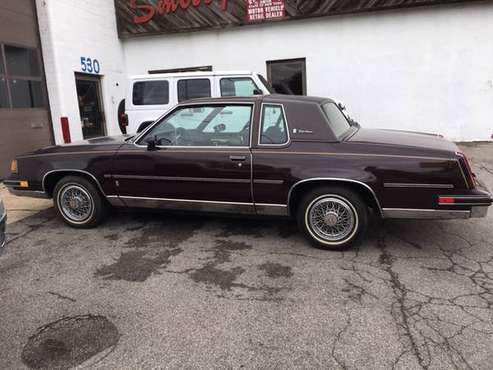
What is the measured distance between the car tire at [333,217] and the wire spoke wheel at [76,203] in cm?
257

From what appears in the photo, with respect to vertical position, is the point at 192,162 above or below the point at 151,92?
below

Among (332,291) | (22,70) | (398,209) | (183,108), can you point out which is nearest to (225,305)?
(332,291)

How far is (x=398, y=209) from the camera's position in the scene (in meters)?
4.03

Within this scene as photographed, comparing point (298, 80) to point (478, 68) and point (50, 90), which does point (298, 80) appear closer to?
point (478, 68)

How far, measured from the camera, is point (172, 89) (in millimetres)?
8586

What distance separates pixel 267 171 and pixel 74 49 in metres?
7.92

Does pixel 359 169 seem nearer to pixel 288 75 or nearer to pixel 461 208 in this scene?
pixel 461 208

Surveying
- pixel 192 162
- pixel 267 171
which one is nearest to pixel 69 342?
pixel 192 162

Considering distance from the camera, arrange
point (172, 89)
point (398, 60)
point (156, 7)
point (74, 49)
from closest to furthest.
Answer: point (172, 89) → point (74, 49) → point (398, 60) → point (156, 7)

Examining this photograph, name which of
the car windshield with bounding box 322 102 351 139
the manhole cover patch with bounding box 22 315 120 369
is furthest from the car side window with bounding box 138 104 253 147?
the manhole cover patch with bounding box 22 315 120 369

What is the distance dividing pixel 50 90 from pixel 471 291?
934cm

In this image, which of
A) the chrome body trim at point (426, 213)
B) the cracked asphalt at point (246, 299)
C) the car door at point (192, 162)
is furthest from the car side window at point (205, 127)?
the chrome body trim at point (426, 213)

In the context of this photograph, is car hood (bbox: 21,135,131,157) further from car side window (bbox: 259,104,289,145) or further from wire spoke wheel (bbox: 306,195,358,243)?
wire spoke wheel (bbox: 306,195,358,243)

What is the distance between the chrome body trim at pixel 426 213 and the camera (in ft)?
12.7
